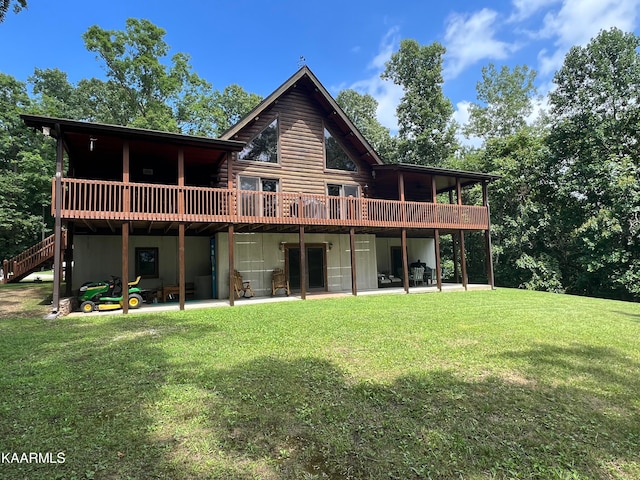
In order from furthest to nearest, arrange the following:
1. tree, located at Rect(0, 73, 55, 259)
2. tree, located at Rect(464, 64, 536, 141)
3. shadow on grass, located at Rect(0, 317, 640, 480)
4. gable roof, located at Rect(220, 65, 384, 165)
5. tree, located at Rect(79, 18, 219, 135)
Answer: tree, located at Rect(464, 64, 536, 141) < tree, located at Rect(79, 18, 219, 135) < tree, located at Rect(0, 73, 55, 259) < gable roof, located at Rect(220, 65, 384, 165) < shadow on grass, located at Rect(0, 317, 640, 480)

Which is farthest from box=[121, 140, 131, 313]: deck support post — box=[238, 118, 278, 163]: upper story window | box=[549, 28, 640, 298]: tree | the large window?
box=[549, 28, 640, 298]: tree

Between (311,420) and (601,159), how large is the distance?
2256 cm

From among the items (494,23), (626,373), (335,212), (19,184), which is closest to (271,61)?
(494,23)

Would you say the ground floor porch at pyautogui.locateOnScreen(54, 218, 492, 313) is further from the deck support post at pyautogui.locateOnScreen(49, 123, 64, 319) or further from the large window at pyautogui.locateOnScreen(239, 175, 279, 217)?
the deck support post at pyautogui.locateOnScreen(49, 123, 64, 319)

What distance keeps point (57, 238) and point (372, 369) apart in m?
8.79

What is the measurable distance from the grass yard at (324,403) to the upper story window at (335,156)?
33.8 ft

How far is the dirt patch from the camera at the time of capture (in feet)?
30.4

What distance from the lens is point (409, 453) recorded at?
2729 millimetres

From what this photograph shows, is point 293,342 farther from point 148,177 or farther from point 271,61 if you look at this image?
point 271,61

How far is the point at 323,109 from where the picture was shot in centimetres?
1594

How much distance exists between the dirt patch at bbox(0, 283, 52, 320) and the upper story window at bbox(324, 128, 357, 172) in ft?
37.1

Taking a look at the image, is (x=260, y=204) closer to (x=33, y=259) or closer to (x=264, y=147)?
(x=264, y=147)

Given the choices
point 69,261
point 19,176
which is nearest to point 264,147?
point 69,261

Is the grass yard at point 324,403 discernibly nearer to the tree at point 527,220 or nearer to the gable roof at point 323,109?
the gable roof at point 323,109
